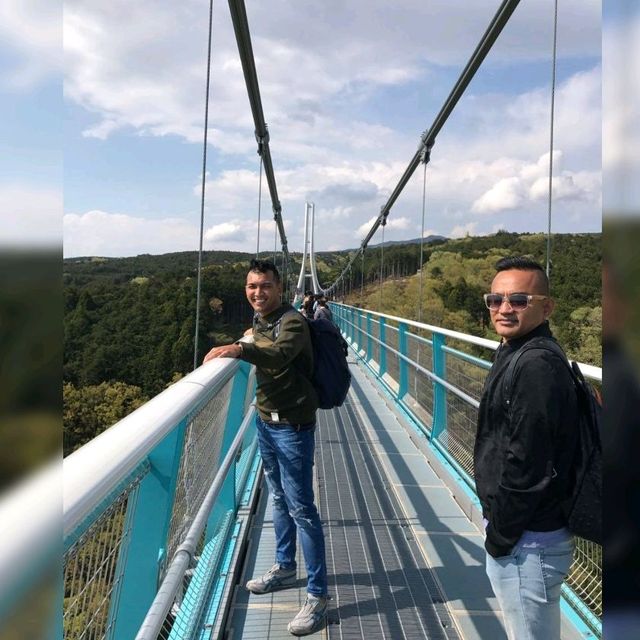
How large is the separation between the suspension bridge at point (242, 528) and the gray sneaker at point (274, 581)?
0.05 m

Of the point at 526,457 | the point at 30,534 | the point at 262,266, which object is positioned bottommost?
the point at 526,457

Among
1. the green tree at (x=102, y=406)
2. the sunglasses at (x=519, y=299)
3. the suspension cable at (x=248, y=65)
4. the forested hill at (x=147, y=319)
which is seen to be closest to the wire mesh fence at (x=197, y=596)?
the forested hill at (x=147, y=319)

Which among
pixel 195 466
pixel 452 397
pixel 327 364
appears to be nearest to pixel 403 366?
pixel 452 397

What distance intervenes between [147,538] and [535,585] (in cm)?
87

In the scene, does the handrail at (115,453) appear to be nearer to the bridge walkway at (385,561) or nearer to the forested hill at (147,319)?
the forested hill at (147,319)

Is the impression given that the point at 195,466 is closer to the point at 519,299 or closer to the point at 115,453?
the point at 115,453

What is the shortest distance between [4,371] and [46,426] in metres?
0.06

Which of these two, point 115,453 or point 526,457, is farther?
point 526,457

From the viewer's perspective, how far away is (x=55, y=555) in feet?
1.43

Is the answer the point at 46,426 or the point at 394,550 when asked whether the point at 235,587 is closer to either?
the point at 394,550

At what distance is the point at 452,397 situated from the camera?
12.8ft

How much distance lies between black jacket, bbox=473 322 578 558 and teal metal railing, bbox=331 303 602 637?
38cm

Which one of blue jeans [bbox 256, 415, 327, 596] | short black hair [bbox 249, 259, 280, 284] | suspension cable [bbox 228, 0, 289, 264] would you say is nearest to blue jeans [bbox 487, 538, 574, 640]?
blue jeans [bbox 256, 415, 327, 596]

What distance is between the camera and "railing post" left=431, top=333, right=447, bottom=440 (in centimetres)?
407
